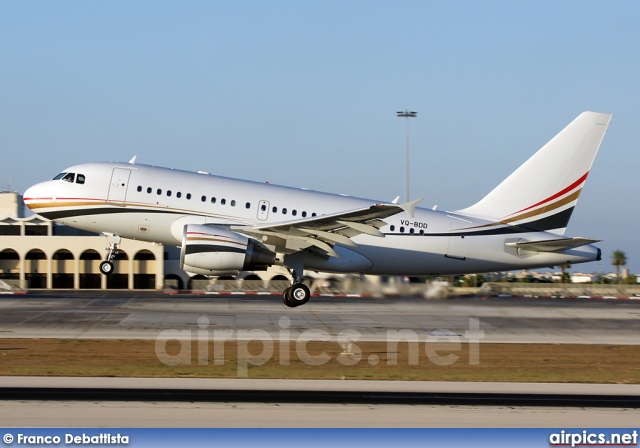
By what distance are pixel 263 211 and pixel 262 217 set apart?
0.25m

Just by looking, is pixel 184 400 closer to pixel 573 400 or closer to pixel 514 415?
pixel 514 415

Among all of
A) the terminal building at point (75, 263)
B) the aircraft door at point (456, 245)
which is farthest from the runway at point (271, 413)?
the terminal building at point (75, 263)

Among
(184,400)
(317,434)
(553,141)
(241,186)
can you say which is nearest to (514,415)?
(317,434)

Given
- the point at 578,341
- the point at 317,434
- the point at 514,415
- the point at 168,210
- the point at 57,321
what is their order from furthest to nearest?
the point at 57,321 → the point at 578,341 → the point at 168,210 → the point at 514,415 → the point at 317,434

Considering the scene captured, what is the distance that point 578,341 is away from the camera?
39.1 meters

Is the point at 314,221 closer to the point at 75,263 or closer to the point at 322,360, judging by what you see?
the point at 322,360

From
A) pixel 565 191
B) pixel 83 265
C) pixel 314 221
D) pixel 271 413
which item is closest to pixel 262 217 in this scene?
pixel 314 221

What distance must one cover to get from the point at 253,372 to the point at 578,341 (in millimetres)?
17702

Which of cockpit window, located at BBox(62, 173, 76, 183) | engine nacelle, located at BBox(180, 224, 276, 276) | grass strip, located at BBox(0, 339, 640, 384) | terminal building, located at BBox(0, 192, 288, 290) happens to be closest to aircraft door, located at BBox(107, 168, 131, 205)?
cockpit window, located at BBox(62, 173, 76, 183)

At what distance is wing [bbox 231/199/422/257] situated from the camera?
1183 inches

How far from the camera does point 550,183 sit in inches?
1395

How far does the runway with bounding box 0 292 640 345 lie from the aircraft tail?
15.5ft

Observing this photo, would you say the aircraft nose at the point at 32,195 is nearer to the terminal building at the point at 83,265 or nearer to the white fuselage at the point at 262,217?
the white fuselage at the point at 262,217

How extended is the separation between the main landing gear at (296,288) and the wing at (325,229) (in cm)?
77
